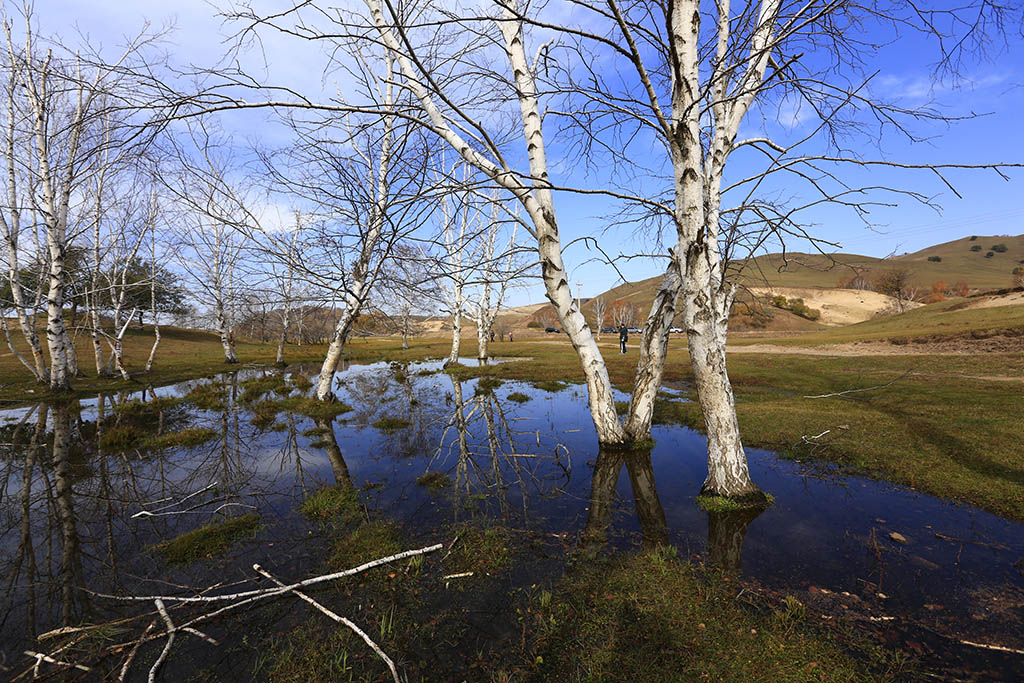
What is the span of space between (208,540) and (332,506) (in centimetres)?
143

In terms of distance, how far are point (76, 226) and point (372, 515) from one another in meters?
19.7

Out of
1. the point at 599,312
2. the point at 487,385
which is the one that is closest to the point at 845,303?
the point at 599,312

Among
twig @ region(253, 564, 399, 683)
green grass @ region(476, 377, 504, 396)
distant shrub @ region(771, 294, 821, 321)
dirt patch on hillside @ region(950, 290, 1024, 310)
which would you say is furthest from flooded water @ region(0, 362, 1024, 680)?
distant shrub @ region(771, 294, 821, 321)

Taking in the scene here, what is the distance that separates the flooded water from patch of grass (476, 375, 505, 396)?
580 cm

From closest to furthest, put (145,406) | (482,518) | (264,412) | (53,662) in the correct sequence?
(53,662) < (482,518) < (264,412) < (145,406)

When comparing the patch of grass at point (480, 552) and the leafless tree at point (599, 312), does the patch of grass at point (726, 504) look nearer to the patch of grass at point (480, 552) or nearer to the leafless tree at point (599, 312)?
the patch of grass at point (480, 552)

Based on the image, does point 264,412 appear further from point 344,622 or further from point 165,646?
point 344,622

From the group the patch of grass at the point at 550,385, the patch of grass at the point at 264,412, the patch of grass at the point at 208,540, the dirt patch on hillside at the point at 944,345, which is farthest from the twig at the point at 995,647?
the dirt patch on hillside at the point at 944,345

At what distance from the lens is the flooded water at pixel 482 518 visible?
342 centimetres

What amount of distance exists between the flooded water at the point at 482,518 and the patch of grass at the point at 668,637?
53 cm

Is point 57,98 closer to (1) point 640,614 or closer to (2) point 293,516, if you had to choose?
(2) point 293,516

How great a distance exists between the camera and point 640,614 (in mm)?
3365

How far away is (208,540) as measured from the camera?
4738 millimetres

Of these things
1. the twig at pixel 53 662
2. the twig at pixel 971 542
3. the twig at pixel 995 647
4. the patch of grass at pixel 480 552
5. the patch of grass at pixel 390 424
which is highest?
the twig at pixel 53 662
